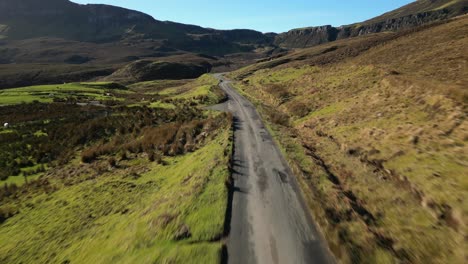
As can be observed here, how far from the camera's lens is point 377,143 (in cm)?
2031

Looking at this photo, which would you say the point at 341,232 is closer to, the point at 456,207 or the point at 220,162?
the point at 456,207

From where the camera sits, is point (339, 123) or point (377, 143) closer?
point (377, 143)

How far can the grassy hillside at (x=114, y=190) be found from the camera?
12.1 meters

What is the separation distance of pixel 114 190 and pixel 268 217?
1099cm

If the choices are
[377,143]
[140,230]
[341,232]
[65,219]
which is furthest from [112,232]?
[377,143]

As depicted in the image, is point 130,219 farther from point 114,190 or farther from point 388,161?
point 388,161

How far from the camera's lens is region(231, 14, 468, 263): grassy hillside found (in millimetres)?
11273

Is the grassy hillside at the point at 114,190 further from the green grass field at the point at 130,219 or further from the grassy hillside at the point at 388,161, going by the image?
the grassy hillside at the point at 388,161

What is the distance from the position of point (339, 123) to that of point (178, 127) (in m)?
16.6

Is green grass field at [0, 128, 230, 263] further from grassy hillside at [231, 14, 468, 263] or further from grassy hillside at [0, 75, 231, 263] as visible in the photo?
grassy hillside at [231, 14, 468, 263]

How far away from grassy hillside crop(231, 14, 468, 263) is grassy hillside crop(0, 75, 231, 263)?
5.16 metres

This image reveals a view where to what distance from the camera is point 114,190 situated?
63.4 feet

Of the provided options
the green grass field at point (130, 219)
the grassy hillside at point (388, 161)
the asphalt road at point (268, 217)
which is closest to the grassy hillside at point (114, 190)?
the green grass field at point (130, 219)

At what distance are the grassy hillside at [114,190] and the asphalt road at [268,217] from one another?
0.81 metres
